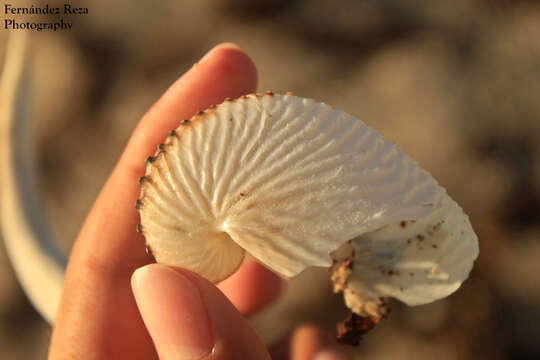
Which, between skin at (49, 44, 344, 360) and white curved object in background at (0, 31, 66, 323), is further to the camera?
white curved object in background at (0, 31, 66, 323)

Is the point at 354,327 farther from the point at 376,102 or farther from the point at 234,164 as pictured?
the point at 376,102

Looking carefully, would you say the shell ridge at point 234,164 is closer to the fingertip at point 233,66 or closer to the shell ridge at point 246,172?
the shell ridge at point 246,172

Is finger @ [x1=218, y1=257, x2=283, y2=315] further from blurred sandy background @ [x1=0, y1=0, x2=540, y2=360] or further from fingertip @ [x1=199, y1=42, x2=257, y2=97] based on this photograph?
fingertip @ [x1=199, y1=42, x2=257, y2=97]

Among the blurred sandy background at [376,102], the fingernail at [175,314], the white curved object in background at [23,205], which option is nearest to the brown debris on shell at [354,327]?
the fingernail at [175,314]

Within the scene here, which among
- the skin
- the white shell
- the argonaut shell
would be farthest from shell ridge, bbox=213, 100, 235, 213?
the white shell

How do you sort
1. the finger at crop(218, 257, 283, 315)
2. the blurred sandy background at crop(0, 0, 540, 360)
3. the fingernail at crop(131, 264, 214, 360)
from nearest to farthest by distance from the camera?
the fingernail at crop(131, 264, 214, 360) → the finger at crop(218, 257, 283, 315) → the blurred sandy background at crop(0, 0, 540, 360)

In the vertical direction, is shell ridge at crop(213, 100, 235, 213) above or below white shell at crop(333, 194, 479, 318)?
above

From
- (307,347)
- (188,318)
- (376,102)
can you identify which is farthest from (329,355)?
(376,102)
